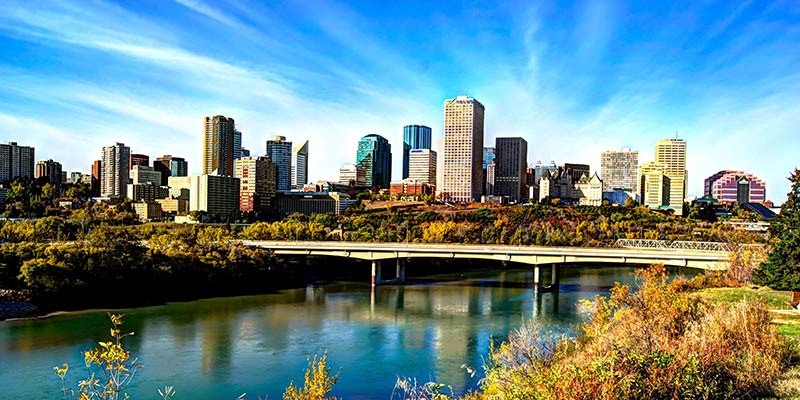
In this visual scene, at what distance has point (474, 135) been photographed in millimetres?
158250

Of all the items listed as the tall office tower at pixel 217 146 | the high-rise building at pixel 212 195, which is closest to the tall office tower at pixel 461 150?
the high-rise building at pixel 212 195

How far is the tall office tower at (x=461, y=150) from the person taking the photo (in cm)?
15725

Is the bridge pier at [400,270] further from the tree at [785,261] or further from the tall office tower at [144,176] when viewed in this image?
the tall office tower at [144,176]

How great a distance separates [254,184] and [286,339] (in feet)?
366

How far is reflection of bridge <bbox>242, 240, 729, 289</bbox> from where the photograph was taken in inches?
1865

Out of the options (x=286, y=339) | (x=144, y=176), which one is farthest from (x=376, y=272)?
(x=144, y=176)

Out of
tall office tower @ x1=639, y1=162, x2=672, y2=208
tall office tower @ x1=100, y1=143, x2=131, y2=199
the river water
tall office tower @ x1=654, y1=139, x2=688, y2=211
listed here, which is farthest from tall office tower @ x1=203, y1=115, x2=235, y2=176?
the river water

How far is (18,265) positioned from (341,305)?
64.9 ft

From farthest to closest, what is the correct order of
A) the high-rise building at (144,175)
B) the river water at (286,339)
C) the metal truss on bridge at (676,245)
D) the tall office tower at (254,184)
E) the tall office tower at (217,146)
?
1. the tall office tower at (217,146)
2. the high-rise building at (144,175)
3. the tall office tower at (254,184)
4. the metal truss on bridge at (676,245)
5. the river water at (286,339)

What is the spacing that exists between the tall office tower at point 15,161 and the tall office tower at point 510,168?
12137 centimetres

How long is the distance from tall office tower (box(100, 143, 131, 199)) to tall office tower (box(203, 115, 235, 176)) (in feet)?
74.1

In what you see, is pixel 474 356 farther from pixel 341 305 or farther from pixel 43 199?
pixel 43 199

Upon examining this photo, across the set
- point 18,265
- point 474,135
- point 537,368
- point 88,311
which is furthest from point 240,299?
point 474,135

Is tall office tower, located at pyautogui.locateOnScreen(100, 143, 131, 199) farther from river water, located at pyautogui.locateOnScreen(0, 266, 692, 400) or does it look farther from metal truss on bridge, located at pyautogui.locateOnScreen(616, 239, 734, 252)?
metal truss on bridge, located at pyautogui.locateOnScreen(616, 239, 734, 252)
